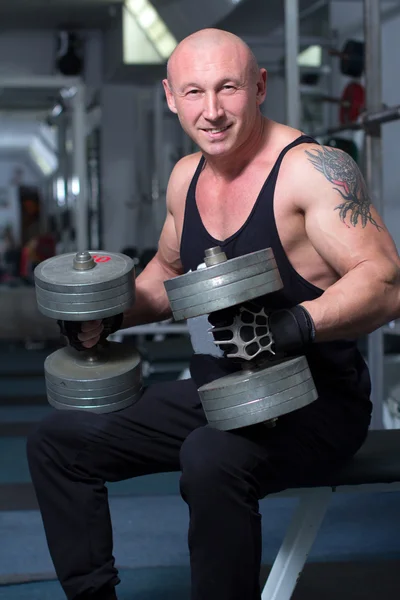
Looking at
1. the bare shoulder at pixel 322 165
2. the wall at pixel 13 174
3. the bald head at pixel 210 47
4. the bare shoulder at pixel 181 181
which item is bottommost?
the wall at pixel 13 174

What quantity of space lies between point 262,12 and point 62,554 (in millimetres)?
4374

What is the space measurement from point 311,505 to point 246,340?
0.39 metres

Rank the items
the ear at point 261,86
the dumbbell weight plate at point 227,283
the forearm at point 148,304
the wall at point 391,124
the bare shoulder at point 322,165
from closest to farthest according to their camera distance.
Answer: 1. the dumbbell weight plate at point 227,283
2. the bare shoulder at point 322,165
3. the ear at point 261,86
4. the forearm at point 148,304
5. the wall at point 391,124

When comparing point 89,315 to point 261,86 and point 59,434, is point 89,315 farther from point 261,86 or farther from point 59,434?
point 261,86

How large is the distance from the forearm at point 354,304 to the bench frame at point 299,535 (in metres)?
0.30

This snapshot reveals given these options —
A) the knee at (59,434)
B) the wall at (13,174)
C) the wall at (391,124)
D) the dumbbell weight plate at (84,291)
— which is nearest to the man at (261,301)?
the knee at (59,434)

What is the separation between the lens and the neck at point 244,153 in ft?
4.74

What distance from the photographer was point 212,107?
1.35 meters

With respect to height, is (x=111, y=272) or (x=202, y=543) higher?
(x=111, y=272)

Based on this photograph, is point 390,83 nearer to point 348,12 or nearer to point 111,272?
point 348,12

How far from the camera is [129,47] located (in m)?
6.78

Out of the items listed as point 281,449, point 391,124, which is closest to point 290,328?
point 281,449

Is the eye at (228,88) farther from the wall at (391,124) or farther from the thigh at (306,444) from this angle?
the wall at (391,124)

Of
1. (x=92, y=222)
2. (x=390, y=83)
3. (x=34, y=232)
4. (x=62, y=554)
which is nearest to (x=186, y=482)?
(x=62, y=554)
